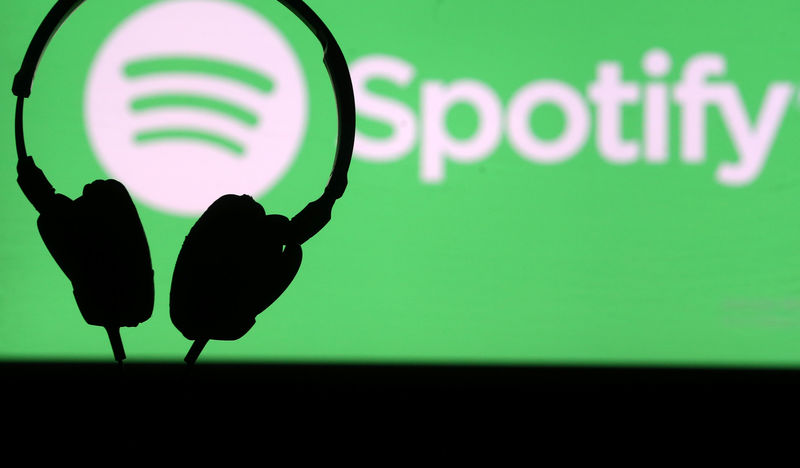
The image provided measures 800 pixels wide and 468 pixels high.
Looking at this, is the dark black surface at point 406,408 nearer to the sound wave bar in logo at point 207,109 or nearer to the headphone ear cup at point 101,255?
the sound wave bar in logo at point 207,109

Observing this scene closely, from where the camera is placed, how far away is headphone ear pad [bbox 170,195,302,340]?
598 mm

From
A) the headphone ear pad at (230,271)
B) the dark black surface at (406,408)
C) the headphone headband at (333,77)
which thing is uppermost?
the headphone headband at (333,77)

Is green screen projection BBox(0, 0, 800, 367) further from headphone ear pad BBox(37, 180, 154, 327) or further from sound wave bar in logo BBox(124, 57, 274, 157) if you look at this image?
headphone ear pad BBox(37, 180, 154, 327)

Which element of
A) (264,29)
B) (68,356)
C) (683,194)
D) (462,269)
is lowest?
(68,356)

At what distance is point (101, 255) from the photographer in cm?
60

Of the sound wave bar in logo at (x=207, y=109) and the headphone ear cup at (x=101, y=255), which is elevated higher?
the sound wave bar in logo at (x=207, y=109)

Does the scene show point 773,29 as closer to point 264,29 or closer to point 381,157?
point 381,157

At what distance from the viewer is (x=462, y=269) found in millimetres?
1169

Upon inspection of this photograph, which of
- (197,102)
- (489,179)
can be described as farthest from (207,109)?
(489,179)

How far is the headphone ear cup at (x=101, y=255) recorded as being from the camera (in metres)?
0.60

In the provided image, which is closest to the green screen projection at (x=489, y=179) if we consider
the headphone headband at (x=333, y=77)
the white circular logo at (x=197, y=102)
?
the white circular logo at (x=197, y=102)

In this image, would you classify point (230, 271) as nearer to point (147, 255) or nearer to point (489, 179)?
point (147, 255)

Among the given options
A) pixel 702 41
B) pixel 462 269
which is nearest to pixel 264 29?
pixel 462 269

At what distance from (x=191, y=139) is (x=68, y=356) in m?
0.47
